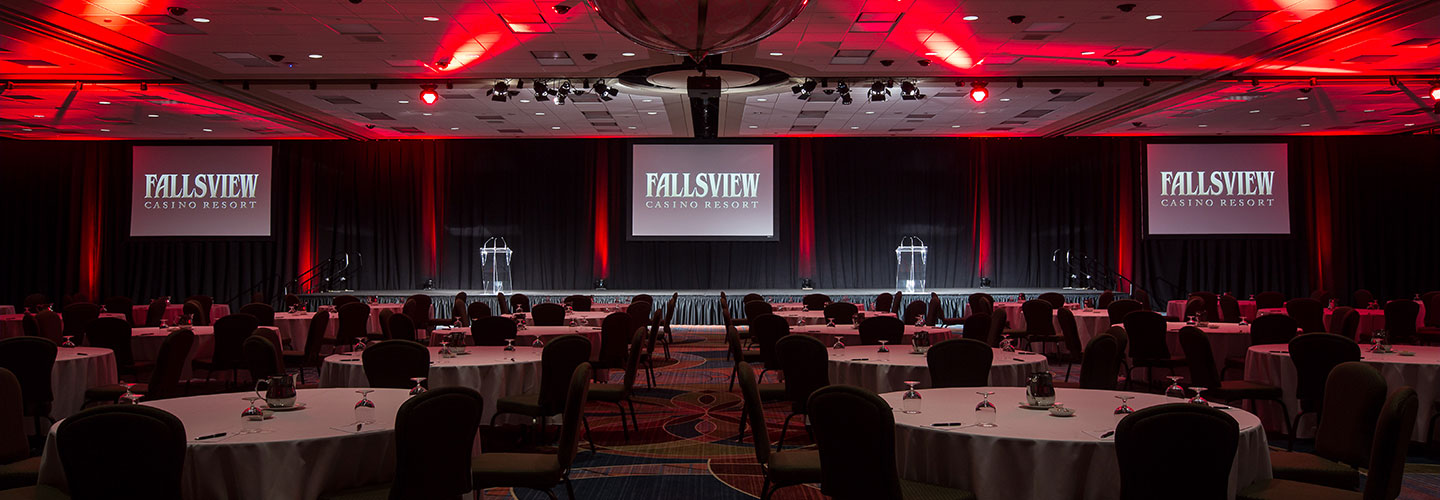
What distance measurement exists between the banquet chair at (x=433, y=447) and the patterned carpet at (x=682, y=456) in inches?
70.1

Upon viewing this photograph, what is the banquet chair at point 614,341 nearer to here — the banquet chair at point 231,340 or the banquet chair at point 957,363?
the banquet chair at point 231,340

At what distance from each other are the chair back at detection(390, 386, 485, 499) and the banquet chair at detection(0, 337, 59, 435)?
12.8 feet

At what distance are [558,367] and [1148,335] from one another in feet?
18.5

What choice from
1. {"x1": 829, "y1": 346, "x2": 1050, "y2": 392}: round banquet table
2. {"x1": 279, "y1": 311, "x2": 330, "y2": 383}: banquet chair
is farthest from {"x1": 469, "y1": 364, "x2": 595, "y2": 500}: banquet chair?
{"x1": 279, "y1": 311, "x2": 330, "y2": 383}: banquet chair

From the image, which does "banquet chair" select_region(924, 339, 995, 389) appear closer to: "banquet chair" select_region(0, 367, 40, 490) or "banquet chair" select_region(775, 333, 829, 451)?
"banquet chair" select_region(775, 333, 829, 451)

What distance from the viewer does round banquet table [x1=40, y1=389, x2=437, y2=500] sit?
3543 millimetres

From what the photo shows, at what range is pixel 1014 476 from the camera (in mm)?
3590

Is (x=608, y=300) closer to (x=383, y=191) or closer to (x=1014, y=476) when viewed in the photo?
(x=383, y=191)

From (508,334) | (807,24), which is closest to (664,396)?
(508,334)

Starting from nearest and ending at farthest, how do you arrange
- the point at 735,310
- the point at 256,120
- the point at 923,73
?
1. the point at 923,73
2. the point at 256,120
3. the point at 735,310

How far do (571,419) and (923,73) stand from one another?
9409 millimetres

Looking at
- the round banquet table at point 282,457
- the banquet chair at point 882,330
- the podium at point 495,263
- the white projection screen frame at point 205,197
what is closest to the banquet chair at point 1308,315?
the banquet chair at point 882,330

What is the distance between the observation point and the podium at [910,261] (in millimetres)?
19312

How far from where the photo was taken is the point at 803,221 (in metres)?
19.7
